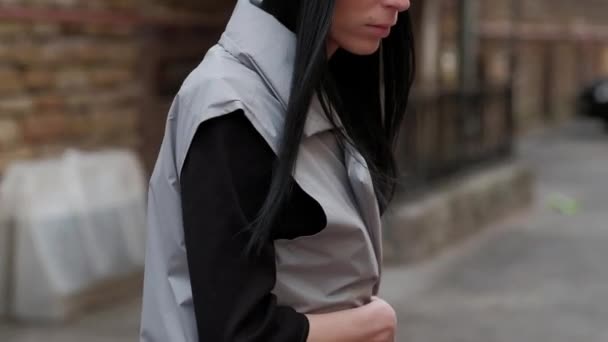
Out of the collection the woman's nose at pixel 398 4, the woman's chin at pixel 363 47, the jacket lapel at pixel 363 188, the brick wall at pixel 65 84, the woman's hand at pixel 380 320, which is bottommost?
the brick wall at pixel 65 84

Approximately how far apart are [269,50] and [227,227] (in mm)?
277

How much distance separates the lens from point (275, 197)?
1.30m

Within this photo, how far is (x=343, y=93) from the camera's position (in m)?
1.64

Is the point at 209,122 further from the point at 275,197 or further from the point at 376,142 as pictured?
the point at 376,142

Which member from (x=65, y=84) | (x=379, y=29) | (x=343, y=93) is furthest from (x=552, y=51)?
(x=379, y=29)

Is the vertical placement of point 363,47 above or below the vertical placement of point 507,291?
above

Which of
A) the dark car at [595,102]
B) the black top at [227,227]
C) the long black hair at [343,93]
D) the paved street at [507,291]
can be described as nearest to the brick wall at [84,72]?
the paved street at [507,291]

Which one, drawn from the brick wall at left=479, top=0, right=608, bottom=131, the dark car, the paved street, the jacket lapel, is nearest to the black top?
the jacket lapel

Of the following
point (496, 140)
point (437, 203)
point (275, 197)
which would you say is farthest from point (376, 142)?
point (496, 140)

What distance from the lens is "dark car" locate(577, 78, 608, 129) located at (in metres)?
21.3

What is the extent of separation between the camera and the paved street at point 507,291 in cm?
593

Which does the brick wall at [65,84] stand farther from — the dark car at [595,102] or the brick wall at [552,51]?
the dark car at [595,102]

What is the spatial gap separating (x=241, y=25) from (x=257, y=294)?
1.33 feet

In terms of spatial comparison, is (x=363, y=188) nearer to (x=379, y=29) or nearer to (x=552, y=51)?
(x=379, y=29)
